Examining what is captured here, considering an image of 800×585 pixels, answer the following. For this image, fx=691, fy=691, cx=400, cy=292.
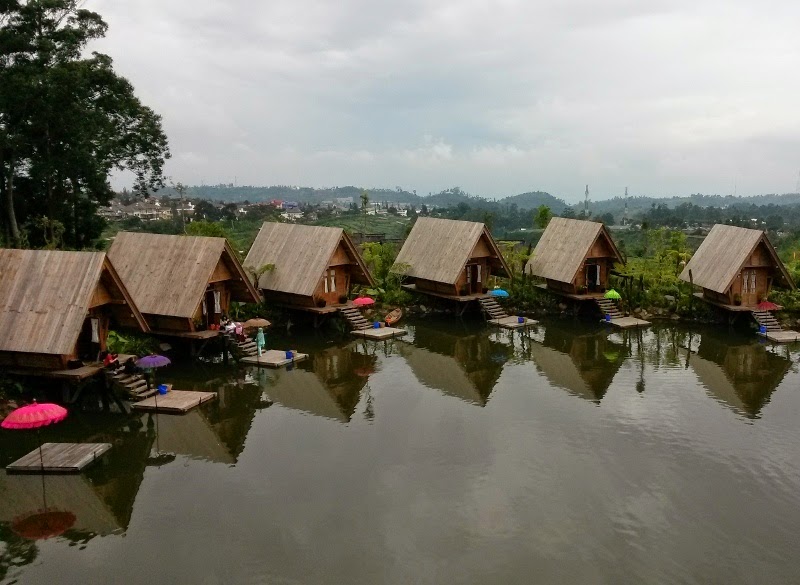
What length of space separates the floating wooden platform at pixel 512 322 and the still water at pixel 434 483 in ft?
24.7

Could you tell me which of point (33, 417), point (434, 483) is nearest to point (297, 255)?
point (33, 417)

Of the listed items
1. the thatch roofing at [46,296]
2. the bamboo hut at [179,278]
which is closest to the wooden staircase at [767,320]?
the bamboo hut at [179,278]

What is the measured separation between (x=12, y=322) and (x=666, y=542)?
1944 cm

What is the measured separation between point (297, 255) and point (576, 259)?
1470cm

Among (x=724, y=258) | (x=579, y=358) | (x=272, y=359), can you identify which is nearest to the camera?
(x=272, y=359)

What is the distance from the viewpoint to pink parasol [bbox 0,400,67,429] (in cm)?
1651

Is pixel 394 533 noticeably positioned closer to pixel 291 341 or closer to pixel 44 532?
pixel 44 532

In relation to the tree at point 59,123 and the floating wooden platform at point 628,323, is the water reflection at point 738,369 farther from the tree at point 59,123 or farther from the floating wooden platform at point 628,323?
the tree at point 59,123

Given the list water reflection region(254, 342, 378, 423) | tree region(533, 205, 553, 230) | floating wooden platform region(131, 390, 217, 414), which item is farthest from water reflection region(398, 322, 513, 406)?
tree region(533, 205, 553, 230)

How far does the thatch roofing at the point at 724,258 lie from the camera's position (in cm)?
3362

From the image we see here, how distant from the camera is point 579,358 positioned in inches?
1178

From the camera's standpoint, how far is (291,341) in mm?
A: 32062

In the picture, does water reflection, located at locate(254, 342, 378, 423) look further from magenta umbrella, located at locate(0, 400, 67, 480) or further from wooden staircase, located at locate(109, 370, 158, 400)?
magenta umbrella, located at locate(0, 400, 67, 480)

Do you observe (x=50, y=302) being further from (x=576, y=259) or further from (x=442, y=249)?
(x=576, y=259)
